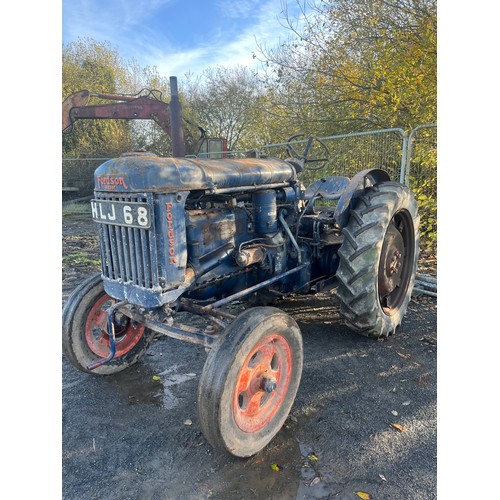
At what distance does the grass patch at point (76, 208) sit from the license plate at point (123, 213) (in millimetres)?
9004

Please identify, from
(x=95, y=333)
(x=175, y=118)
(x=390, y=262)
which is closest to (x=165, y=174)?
(x=95, y=333)

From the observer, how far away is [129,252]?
94.4 inches

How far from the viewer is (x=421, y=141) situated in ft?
19.5

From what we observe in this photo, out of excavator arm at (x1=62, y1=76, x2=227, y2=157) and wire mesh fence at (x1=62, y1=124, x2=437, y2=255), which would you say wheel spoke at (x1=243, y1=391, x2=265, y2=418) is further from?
excavator arm at (x1=62, y1=76, x2=227, y2=157)

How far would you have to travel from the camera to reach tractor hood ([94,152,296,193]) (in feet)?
7.22

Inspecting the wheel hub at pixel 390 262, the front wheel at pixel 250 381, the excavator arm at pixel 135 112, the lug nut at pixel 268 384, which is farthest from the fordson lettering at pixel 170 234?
the excavator arm at pixel 135 112

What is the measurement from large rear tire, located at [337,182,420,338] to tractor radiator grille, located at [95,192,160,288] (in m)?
1.55

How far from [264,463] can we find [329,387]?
34.1 inches

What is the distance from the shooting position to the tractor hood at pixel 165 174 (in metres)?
2.20

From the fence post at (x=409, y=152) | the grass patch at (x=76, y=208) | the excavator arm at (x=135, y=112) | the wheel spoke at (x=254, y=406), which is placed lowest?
the wheel spoke at (x=254, y=406)

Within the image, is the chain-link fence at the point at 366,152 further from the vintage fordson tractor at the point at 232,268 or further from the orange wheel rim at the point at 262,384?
the orange wheel rim at the point at 262,384

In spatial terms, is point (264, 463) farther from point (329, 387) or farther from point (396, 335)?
point (396, 335)

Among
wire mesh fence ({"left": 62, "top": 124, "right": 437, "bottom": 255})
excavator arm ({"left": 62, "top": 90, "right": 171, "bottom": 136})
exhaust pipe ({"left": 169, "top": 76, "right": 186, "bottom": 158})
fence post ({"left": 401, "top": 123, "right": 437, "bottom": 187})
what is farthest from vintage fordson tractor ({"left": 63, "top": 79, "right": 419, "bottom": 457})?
excavator arm ({"left": 62, "top": 90, "right": 171, "bottom": 136})

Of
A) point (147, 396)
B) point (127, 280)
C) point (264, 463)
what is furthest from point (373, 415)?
point (127, 280)
